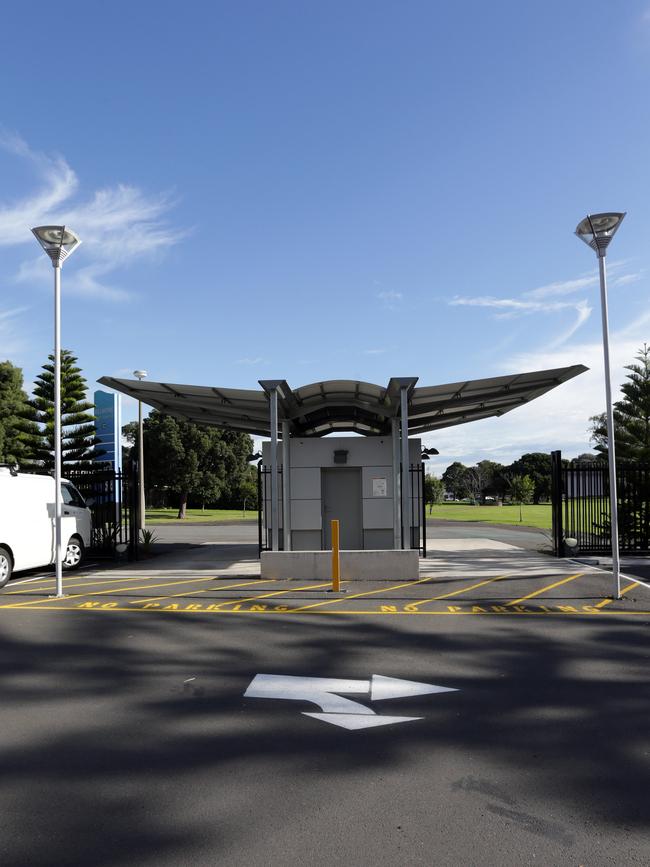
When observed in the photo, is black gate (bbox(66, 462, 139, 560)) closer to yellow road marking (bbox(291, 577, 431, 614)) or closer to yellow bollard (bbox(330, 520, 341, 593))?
yellow bollard (bbox(330, 520, 341, 593))

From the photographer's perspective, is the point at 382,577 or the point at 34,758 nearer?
the point at 34,758

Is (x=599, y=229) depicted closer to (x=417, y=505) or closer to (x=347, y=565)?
(x=347, y=565)

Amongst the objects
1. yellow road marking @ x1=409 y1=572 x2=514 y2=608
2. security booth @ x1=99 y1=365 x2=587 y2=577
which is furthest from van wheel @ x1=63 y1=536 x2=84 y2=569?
yellow road marking @ x1=409 y1=572 x2=514 y2=608

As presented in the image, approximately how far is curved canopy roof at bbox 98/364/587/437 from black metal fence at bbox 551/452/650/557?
216 centimetres

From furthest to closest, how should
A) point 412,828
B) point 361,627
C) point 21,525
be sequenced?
point 21,525 → point 361,627 → point 412,828

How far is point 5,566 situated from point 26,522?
895mm

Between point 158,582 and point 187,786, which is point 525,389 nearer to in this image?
point 158,582

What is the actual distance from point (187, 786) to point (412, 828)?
50.2 inches

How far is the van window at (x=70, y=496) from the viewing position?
14289 millimetres

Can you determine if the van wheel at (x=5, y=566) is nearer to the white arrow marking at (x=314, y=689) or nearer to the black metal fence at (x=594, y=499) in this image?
the white arrow marking at (x=314, y=689)

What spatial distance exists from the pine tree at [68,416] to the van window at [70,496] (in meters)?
13.6

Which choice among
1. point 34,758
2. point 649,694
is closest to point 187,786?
point 34,758

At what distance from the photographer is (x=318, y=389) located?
14.5 meters

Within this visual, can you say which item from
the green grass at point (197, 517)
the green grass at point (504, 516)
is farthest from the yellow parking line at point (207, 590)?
the green grass at point (197, 517)
